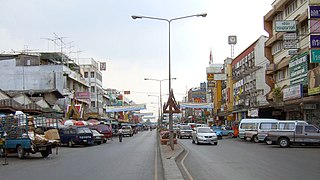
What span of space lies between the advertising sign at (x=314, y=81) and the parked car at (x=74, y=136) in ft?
65.9

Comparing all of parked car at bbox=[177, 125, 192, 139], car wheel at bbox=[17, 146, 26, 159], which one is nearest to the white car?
car wheel at bbox=[17, 146, 26, 159]

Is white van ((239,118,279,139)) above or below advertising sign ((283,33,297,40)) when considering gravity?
below

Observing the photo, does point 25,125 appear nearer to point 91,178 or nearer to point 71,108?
point 91,178

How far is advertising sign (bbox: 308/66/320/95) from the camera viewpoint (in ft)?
111

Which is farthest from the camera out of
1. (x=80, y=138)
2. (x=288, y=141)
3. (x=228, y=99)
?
(x=228, y=99)

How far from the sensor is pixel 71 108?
57219 mm

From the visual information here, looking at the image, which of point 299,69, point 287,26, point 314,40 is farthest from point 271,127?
point 314,40

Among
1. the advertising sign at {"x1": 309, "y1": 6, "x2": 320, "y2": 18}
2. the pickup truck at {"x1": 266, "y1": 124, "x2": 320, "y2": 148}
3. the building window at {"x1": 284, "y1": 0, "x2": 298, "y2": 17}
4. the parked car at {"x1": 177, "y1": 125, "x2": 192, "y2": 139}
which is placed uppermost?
the building window at {"x1": 284, "y1": 0, "x2": 298, "y2": 17}

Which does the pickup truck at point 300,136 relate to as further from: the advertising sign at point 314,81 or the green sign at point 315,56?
the green sign at point 315,56

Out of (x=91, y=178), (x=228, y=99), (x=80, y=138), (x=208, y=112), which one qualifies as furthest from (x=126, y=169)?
(x=208, y=112)

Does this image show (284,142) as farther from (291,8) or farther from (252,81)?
(252,81)

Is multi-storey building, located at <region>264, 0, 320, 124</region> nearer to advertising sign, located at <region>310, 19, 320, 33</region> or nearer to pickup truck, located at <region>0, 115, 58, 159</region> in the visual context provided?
advertising sign, located at <region>310, 19, 320, 33</region>

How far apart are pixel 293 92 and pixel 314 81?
555 centimetres

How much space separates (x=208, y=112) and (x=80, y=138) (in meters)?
74.3
